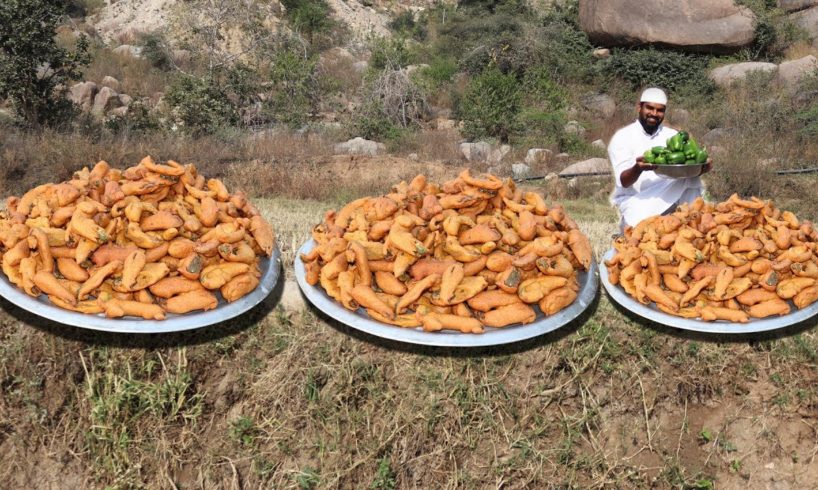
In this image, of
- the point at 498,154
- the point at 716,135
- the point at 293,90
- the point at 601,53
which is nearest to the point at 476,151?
the point at 498,154

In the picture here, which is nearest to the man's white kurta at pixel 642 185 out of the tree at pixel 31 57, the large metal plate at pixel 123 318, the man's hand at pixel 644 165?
the man's hand at pixel 644 165

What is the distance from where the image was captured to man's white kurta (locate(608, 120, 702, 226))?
3.46 meters

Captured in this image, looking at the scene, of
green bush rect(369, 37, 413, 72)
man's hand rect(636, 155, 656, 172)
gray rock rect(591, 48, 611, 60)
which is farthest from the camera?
gray rock rect(591, 48, 611, 60)

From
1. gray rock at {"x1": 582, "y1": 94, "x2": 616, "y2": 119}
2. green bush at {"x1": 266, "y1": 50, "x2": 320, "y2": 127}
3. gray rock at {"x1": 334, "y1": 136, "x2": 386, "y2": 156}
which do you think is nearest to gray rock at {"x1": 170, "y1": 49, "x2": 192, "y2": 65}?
green bush at {"x1": 266, "y1": 50, "x2": 320, "y2": 127}

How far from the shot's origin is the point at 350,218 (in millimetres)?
2600

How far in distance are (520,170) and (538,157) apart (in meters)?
0.68

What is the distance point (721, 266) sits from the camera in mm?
2494

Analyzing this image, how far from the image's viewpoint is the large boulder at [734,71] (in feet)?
42.3

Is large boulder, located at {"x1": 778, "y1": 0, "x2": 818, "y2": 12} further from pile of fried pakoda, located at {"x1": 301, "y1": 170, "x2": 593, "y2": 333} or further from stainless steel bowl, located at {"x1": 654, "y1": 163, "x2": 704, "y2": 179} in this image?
pile of fried pakoda, located at {"x1": 301, "y1": 170, "x2": 593, "y2": 333}

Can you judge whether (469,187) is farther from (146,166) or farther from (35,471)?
(35,471)

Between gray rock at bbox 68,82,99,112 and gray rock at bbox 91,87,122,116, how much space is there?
0.11 metres

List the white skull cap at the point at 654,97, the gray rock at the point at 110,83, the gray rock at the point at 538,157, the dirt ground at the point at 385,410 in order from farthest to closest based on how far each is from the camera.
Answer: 1. the gray rock at the point at 110,83
2. the gray rock at the point at 538,157
3. the white skull cap at the point at 654,97
4. the dirt ground at the point at 385,410

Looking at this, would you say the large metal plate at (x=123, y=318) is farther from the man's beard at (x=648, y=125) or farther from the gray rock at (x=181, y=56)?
the gray rock at (x=181, y=56)

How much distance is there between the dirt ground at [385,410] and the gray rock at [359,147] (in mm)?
7365
